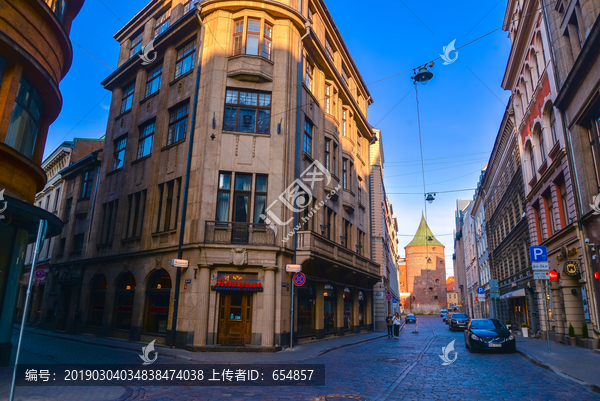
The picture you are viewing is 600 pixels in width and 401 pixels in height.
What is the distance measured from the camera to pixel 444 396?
8.16 m

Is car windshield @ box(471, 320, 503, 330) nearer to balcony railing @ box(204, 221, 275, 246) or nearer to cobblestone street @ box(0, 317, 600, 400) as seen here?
cobblestone street @ box(0, 317, 600, 400)

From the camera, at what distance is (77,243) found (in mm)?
28938

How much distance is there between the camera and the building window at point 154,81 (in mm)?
24634

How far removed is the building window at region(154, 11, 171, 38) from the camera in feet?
85.1

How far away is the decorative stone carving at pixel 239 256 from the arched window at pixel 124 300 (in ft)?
24.4

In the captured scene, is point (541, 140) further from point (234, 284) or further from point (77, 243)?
point (77, 243)

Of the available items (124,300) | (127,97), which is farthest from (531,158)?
(127,97)

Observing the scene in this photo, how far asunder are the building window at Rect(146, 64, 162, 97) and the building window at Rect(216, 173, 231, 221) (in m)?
9.19

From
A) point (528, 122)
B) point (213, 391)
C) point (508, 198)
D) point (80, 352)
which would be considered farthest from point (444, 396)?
point (508, 198)

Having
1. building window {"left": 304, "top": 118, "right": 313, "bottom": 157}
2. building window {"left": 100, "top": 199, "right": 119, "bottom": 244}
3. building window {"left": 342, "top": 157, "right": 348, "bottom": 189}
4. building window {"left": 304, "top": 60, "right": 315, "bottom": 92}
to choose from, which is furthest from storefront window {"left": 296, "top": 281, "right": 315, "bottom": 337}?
building window {"left": 100, "top": 199, "right": 119, "bottom": 244}

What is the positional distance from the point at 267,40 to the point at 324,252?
38.8ft

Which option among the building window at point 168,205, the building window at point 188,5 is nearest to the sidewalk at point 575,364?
the building window at point 168,205

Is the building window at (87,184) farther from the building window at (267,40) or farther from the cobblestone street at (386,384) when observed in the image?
the cobblestone street at (386,384)

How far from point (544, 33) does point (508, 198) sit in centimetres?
1658
